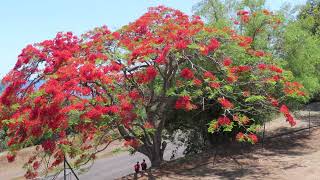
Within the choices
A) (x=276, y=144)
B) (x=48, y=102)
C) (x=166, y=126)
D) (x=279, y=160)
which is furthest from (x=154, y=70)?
(x=276, y=144)

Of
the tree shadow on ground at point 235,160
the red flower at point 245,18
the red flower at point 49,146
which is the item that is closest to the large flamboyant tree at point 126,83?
the red flower at point 49,146

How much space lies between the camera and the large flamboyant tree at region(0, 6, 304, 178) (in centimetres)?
1406

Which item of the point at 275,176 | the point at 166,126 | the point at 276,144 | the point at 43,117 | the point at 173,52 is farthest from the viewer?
the point at 276,144

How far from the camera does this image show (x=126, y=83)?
53.9 feet

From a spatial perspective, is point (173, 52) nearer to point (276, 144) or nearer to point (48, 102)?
point (48, 102)

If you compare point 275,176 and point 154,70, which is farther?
point 275,176

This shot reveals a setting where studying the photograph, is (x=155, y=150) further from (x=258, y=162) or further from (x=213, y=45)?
(x=213, y=45)

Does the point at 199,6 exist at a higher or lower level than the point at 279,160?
higher

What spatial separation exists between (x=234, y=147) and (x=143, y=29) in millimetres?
7523

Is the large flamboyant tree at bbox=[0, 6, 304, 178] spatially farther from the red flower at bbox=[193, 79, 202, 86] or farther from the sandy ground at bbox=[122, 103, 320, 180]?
the sandy ground at bbox=[122, 103, 320, 180]

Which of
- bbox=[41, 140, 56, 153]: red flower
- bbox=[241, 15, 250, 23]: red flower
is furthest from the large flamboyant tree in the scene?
bbox=[241, 15, 250, 23]: red flower

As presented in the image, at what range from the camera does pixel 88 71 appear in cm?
1410

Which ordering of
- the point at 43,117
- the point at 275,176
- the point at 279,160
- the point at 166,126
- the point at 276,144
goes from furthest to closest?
1. the point at 276,144
2. the point at 166,126
3. the point at 279,160
4. the point at 275,176
5. the point at 43,117

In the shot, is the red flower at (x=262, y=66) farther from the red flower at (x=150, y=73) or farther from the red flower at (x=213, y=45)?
the red flower at (x=150, y=73)
